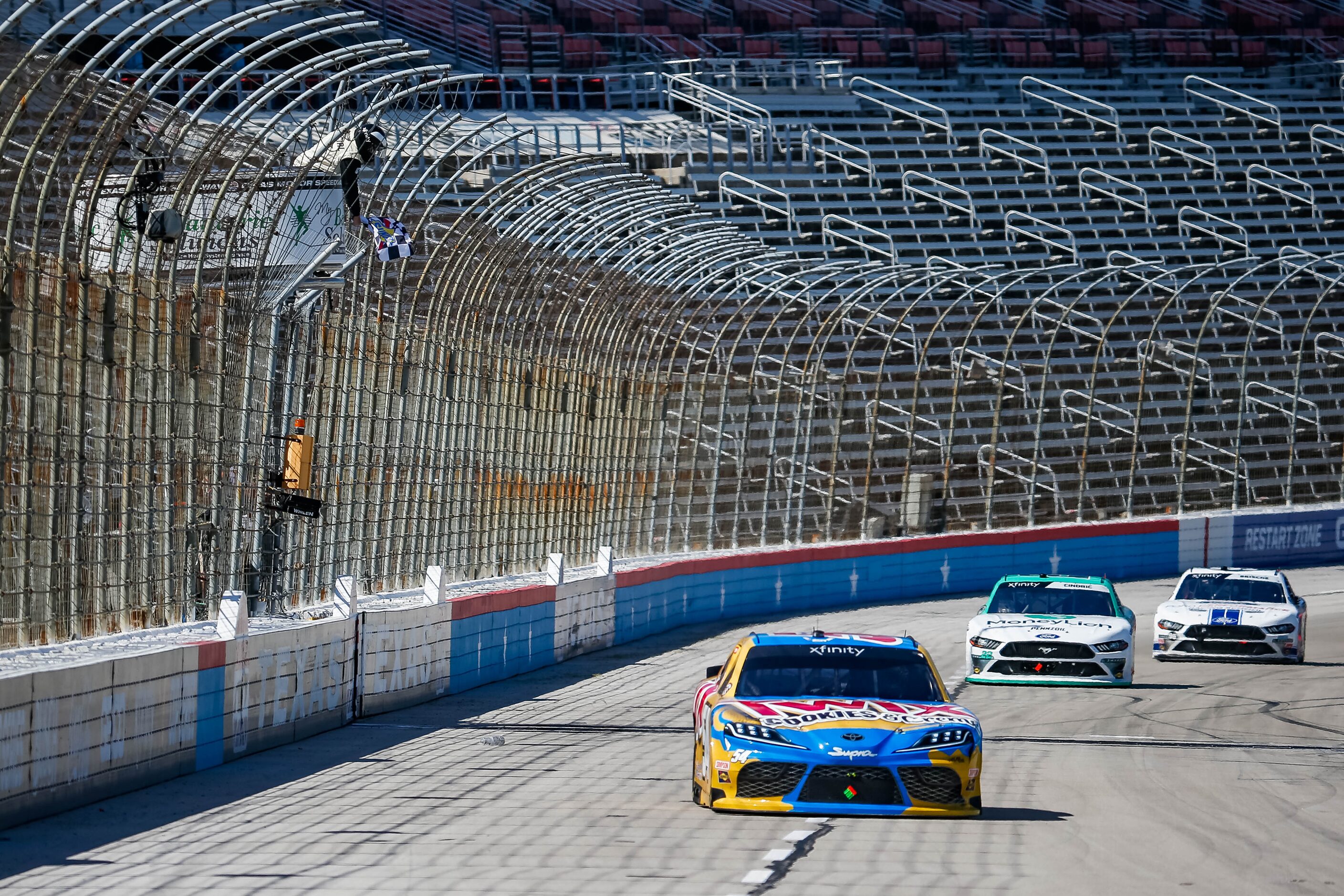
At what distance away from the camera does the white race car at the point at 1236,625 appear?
75.1 feet

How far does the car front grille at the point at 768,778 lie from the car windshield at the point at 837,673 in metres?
0.75

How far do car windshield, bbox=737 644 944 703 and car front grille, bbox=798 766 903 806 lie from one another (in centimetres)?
92

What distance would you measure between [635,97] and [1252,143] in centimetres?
1639

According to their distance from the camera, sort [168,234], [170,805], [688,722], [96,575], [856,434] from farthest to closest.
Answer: [856,434], [688,722], [168,234], [96,575], [170,805]

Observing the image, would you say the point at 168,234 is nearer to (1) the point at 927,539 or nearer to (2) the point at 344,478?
(2) the point at 344,478

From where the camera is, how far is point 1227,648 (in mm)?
23125

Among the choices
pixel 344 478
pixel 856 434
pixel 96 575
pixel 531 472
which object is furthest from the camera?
pixel 856 434

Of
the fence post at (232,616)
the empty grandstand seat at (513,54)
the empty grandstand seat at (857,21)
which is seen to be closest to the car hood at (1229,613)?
the fence post at (232,616)

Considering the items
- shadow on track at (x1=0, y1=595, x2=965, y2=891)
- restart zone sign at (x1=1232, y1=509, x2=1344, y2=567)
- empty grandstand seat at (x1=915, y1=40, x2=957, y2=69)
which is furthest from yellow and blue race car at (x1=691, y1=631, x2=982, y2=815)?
empty grandstand seat at (x1=915, y1=40, x2=957, y2=69)

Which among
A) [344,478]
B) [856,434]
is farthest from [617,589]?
[856,434]

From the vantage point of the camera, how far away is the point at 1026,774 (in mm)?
13633

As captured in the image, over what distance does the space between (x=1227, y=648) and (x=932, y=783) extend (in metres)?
13.0

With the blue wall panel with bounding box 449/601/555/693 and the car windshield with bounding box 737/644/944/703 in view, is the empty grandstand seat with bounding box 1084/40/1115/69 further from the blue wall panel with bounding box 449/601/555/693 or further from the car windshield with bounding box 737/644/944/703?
the car windshield with bounding box 737/644/944/703

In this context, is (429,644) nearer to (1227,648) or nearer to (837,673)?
(837,673)
